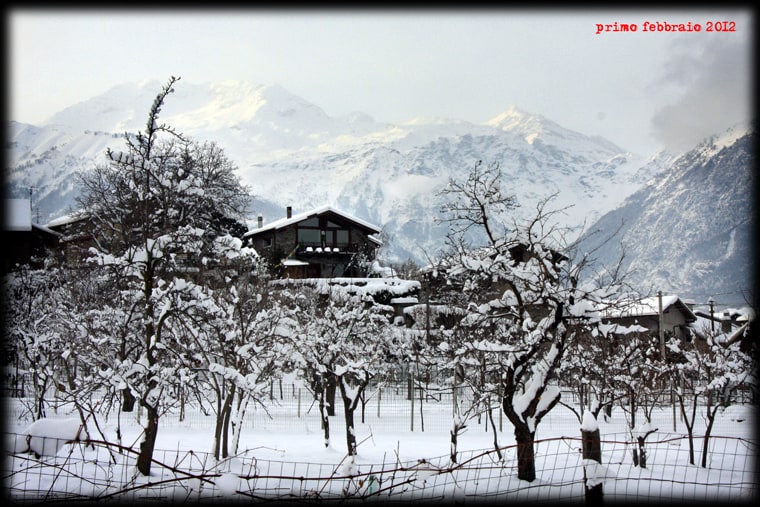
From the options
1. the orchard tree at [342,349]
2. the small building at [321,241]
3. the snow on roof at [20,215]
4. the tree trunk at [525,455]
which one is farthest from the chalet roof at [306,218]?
the tree trunk at [525,455]

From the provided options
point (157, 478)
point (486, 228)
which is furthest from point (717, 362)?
point (157, 478)

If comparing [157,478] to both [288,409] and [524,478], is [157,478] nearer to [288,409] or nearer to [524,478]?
[524,478]

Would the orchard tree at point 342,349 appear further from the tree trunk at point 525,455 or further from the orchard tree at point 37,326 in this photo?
the orchard tree at point 37,326

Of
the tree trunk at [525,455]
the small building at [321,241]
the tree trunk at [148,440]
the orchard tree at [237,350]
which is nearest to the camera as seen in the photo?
the tree trunk at [525,455]

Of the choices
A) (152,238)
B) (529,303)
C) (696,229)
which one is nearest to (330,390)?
(152,238)

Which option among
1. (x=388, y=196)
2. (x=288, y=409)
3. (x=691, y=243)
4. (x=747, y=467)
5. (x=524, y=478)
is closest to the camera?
(x=524, y=478)

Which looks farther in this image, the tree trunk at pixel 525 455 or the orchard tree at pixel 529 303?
the tree trunk at pixel 525 455

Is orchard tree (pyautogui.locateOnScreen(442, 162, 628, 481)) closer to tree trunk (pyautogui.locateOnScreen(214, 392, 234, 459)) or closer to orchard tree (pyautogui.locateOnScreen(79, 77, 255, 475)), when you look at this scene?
orchard tree (pyautogui.locateOnScreen(79, 77, 255, 475))
